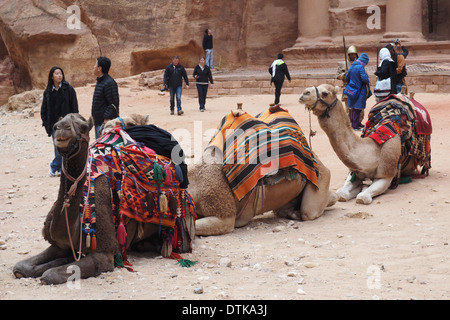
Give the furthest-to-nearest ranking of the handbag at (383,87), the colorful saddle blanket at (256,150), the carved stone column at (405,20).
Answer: the carved stone column at (405,20), the handbag at (383,87), the colorful saddle blanket at (256,150)

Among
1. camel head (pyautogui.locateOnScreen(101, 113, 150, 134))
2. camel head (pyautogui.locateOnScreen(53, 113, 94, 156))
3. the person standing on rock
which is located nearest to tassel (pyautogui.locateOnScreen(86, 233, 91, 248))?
camel head (pyautogui.locateOnScreen(53, 113, 94, 156))

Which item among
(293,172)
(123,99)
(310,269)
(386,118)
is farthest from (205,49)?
(310,269)

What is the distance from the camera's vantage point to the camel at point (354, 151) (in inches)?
292

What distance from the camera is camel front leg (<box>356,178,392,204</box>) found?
765 cm

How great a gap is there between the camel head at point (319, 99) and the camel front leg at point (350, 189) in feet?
3.65

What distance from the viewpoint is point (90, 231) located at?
15.2 feet

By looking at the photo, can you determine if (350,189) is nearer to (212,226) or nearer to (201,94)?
(212,226)

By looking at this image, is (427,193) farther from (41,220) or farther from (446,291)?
(41,220)

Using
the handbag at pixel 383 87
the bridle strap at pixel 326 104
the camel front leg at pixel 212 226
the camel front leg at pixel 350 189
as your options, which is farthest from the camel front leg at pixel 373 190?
the handbag at pixel 383 87

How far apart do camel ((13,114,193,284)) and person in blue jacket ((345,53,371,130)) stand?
897cm

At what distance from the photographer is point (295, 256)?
18.0 feet

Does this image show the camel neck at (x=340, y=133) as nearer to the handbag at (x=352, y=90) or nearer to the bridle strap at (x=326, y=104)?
the bridle strap at (x=326, y=104)

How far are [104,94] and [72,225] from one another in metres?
5.31

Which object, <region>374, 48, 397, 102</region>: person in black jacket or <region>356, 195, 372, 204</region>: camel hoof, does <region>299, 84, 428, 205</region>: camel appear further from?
<region>374, 48, 397, 102</region>: person in black jacket
